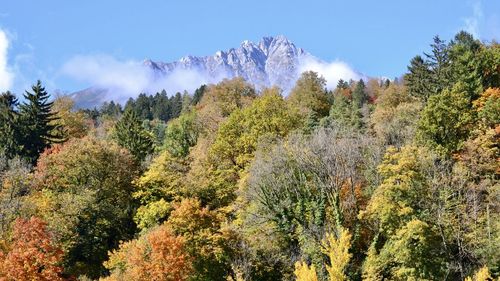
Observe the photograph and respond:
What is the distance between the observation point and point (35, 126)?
193ft

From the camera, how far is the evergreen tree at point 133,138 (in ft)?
191

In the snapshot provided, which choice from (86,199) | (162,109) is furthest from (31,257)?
(162,109)

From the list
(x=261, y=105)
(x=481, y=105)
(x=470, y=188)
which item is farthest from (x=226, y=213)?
(x=481, y=105)

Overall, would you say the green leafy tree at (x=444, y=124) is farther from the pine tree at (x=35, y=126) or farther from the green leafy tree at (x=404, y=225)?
the pine tree at (x=35, y=126)

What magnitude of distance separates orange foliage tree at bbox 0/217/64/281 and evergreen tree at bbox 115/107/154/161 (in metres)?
21.9

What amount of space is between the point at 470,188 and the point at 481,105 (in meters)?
12.9

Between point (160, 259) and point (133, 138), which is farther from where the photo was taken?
point (133, 138)

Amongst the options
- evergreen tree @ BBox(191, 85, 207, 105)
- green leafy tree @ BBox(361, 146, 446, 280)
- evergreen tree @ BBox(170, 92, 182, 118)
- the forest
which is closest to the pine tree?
the forest

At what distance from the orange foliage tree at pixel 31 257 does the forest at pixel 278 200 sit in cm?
9

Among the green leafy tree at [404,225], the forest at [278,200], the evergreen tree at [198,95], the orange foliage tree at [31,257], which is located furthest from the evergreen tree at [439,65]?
the evergreen tree at [198,95]

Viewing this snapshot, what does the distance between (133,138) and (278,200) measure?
2518cm

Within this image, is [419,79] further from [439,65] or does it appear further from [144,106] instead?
[144,106]

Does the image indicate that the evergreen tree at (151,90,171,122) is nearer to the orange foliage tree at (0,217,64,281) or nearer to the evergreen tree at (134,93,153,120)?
the evergreen tree at (134,93,153,120)

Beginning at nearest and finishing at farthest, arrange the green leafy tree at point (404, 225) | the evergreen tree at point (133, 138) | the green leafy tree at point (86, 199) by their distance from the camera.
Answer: the green leafy tree at point (404, 225)
the green leafy tree at point (86, 199)
the evergreen tree at point (133, 138)
